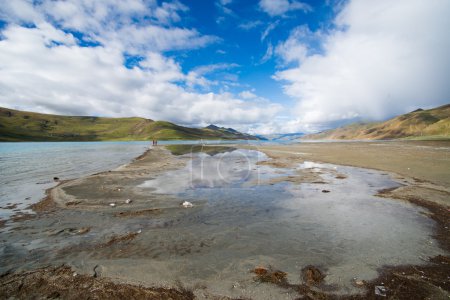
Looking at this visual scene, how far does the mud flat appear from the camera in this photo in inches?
260

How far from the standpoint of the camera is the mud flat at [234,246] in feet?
21.6

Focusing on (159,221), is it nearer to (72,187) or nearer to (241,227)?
(241,227)

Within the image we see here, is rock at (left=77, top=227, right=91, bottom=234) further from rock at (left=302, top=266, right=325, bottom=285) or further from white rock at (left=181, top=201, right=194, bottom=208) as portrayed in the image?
rock at (left=302, top=266, right=325, bottom=285)

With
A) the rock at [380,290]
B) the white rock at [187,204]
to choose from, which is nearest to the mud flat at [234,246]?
the rock at [380,290]

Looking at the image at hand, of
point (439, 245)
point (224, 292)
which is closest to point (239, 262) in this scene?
point (224, 292)

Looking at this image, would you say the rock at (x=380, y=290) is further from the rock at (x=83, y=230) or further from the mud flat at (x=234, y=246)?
the rock at (x=83, y=230)

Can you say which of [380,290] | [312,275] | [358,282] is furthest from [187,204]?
[380,290]

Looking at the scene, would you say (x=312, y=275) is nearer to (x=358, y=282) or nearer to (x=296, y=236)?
(x=358, y=282)

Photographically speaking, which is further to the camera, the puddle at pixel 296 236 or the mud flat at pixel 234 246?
the puddle at pixel 296 236

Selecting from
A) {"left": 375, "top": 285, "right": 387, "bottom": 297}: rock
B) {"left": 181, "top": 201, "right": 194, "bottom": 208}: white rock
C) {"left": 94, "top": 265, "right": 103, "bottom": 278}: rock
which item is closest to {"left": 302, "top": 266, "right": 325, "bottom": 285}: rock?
{"left": 375, "top": 285, "right": 387, "bottom": 297}: rock

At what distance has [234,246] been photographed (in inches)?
366

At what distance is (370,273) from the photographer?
7.25 meters

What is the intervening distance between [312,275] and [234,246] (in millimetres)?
3257

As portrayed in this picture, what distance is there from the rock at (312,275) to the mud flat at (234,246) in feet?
0.11
